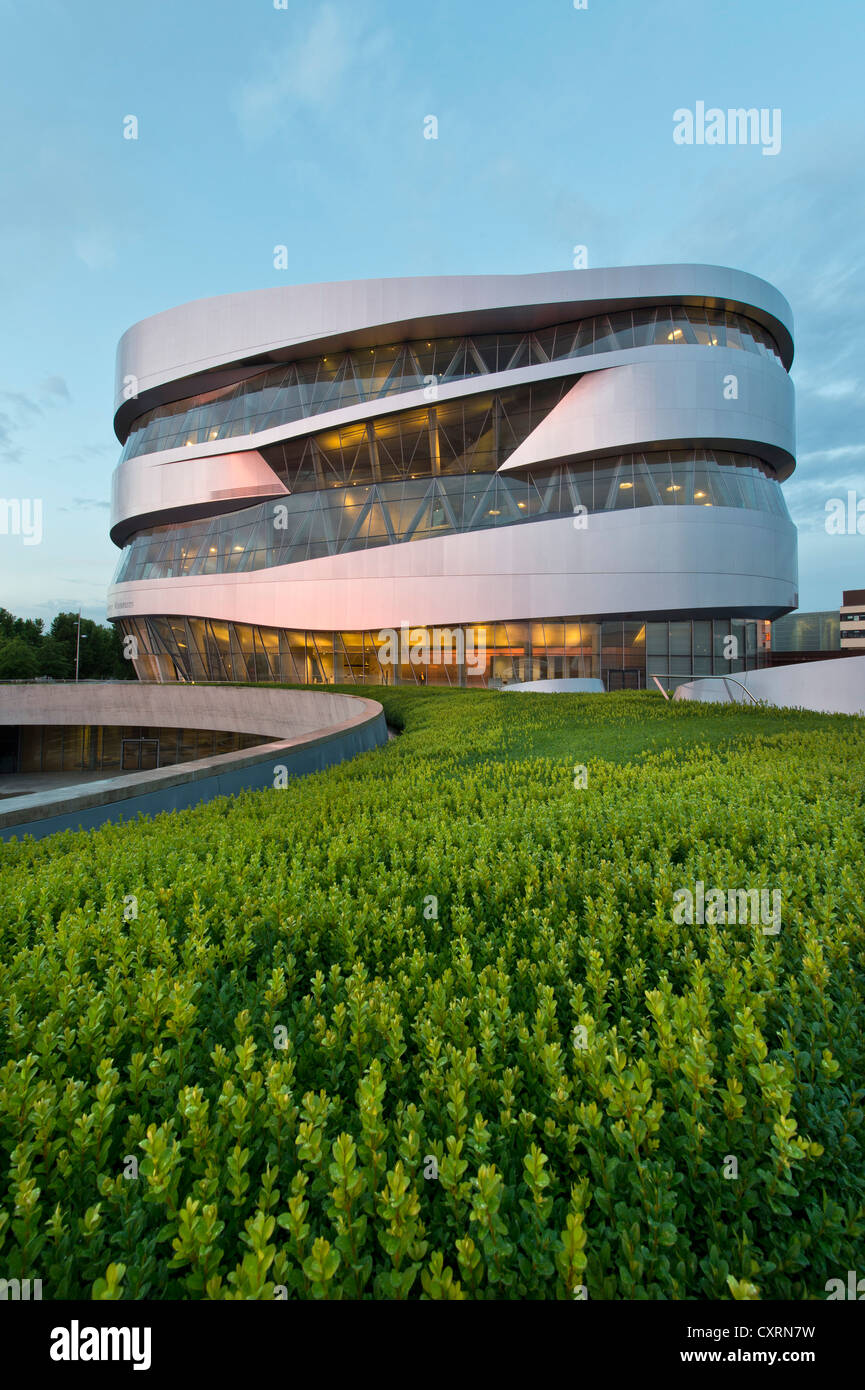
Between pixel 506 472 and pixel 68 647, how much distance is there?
2668 inches

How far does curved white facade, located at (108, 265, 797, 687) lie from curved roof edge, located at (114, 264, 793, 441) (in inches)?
4.7

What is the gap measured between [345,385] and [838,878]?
39.5m

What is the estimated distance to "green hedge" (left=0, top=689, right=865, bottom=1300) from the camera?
1.74 metres

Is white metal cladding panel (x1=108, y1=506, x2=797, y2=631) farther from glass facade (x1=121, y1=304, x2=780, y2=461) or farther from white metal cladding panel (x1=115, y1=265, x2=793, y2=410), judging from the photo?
white metal cladding panel (x1=115, y1=265, x2=793, y2=410)

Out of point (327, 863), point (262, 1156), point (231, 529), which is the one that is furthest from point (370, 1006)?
point (231, 529)

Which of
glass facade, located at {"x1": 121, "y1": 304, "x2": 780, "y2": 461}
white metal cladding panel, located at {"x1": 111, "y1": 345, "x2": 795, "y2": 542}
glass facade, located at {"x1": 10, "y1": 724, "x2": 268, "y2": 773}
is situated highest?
glass facade, located at {"x1": 121, "y1": 304, "x2": 780, "y2": 461}

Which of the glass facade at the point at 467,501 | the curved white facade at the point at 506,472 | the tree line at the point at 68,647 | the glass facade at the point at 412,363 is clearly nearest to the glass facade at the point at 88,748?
the curved white facade at the point at 506,472

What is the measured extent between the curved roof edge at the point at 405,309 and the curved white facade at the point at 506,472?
121mm

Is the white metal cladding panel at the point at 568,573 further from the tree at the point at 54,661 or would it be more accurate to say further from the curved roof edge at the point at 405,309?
the tree at the point at 54,661

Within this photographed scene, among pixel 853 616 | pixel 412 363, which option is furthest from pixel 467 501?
pixel 853 616

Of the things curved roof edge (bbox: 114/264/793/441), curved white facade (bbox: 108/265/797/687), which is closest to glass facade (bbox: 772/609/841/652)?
curved white facade (bbox: 108/265/797/687)
